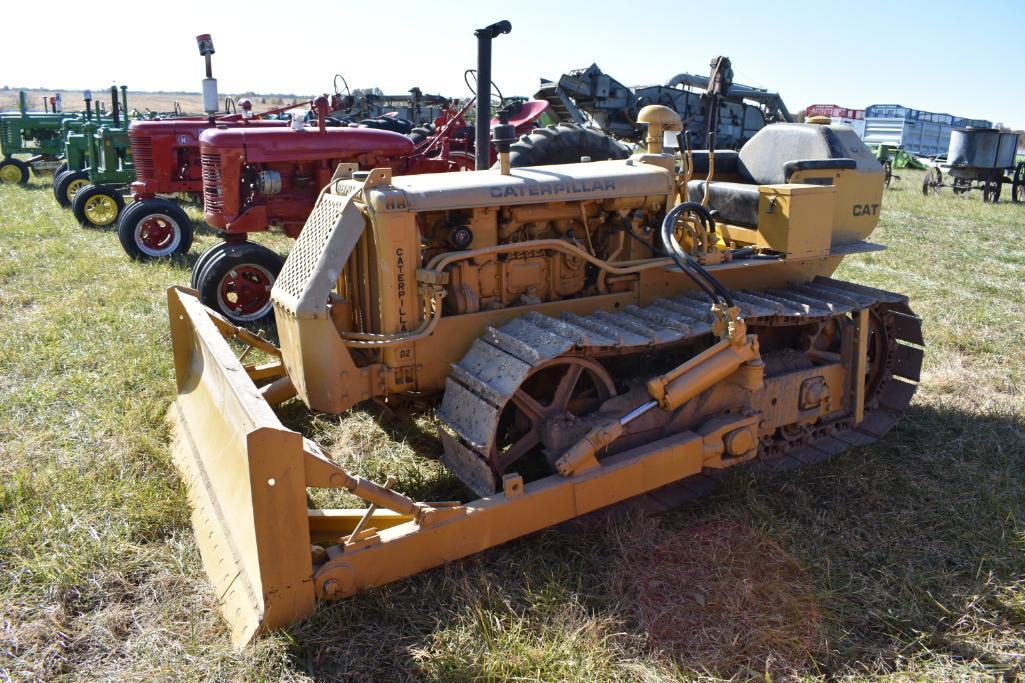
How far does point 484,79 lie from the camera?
4.89 metres

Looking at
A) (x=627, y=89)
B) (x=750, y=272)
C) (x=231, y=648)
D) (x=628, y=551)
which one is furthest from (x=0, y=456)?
(x=627, y=89)

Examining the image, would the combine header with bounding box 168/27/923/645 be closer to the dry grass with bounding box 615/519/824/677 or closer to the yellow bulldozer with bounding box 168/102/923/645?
the yellow bulldozer with bounding box 168/102/923/645

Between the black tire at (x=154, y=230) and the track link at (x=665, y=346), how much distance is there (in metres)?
7.42

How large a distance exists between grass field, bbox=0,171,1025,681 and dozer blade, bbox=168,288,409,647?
104 mm

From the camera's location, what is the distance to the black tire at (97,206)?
12797 mm

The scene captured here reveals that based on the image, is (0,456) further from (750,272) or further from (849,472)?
(849,472)

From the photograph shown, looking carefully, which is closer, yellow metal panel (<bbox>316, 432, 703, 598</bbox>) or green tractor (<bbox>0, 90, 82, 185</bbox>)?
yellow metal panel (<bbox>316, 432, 703, 598</bbox>)

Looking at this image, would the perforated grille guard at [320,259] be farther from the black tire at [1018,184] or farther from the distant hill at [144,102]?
the distant hill at [144,102]

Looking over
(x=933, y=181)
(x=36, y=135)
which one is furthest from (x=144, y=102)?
(x=933, y=181)

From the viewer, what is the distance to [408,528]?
3293 millimetres

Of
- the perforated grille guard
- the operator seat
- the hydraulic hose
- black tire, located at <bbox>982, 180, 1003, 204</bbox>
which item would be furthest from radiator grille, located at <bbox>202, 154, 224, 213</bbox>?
black tire, located at <bbox>982, 180, 1003, 204</bbox>

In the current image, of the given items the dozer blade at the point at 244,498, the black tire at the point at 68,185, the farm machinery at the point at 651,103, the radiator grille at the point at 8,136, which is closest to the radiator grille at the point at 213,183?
the dozer blade at the point at 244,498

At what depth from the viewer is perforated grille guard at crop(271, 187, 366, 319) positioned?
3.82 meters

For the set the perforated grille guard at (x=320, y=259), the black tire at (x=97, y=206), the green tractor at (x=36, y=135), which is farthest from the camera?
the green tractor at (x=36, y=135)
